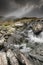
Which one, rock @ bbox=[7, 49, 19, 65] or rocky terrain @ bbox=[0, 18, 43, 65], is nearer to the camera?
rock @ bbox=[7, 49, 19, 65]

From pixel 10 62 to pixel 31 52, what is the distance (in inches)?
107

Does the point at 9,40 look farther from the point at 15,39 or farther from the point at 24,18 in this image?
the point at 24,18

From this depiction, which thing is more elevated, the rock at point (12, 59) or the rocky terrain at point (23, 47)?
the rock at point (12, 59)

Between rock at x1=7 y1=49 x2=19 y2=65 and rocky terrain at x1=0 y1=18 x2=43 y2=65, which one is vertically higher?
rock at x1=7 y1=49 x2=19 y2=65

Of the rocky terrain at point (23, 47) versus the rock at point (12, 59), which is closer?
the rock at point (12, 59)

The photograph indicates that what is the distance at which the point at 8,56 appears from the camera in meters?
7.83

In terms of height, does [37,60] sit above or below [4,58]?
below

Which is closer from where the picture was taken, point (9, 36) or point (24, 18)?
point (9, 36)

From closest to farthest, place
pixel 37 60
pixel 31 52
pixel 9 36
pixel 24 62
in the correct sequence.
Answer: pixel 24 62, pixel 37 60, pixel 31 52, pixel 9 36

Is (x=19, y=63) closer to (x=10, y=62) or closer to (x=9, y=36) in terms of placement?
(x=10, y=62)

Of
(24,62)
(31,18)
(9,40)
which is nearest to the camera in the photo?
(24,62)

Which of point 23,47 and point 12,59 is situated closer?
point 12,59

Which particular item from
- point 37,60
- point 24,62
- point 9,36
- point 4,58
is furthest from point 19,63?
point 9,36

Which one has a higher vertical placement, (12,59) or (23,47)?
(12,59)
